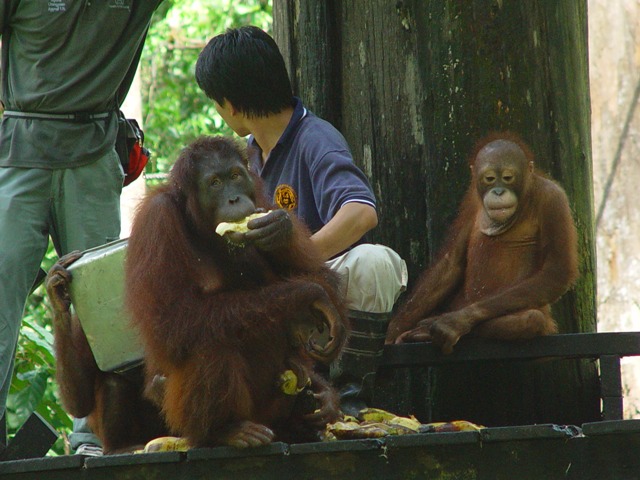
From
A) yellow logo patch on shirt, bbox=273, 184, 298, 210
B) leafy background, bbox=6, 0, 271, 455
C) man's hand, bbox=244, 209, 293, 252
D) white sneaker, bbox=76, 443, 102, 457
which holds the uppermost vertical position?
leafy background, bbox=6, 0, 271, 455

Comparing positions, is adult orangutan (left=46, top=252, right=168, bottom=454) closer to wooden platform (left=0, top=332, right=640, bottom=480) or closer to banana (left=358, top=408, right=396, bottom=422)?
wooden platform (left=0, top=332, right=640, bottom=480)

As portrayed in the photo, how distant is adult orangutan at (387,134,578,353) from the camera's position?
3549 millimetres

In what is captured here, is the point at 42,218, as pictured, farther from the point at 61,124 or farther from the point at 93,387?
the point at 93,387

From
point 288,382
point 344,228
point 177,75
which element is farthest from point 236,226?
point 177,75

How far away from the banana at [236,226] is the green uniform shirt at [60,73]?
0.96 meters

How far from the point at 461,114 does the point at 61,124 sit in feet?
4.65

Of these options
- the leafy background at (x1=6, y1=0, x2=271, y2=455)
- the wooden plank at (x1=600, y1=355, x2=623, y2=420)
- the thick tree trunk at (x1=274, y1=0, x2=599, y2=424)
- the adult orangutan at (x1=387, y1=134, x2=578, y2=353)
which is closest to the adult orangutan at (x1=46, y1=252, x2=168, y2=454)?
the adult orangutan at (x1=387, y1=134, x2=578, y2=353)

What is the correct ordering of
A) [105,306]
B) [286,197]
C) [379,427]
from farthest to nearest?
[286,197], [105,306], [379,427]

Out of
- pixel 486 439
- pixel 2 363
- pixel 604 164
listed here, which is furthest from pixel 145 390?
pixel 604 164

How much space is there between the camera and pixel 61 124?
3646 mm

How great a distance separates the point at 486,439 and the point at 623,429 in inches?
13.0

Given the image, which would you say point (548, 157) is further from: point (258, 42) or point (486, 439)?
point (486, 439)

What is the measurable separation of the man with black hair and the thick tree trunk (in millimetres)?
396

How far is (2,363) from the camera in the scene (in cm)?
330
